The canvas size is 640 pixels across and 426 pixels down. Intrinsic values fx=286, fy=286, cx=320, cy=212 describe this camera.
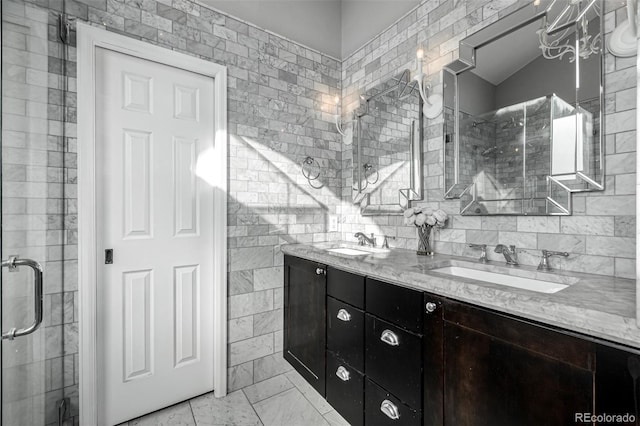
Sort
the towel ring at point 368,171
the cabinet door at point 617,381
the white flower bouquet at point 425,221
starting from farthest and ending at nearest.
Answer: the towel ring at point 368,171, the white flower bouquet at point 425,221, the cabinet door at point 617,381

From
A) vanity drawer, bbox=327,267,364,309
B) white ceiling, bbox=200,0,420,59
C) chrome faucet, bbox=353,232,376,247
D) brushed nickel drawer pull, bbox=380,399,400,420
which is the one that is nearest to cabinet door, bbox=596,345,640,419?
brushed nickel drawer pull, bbox=380,399,400,420

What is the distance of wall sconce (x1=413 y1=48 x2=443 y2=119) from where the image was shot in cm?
184

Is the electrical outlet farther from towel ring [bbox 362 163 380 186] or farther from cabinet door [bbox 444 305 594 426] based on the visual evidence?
cabinet door [bbox 444 305 594 426]

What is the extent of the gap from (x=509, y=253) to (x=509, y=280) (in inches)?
7.4

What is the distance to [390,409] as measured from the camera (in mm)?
1359

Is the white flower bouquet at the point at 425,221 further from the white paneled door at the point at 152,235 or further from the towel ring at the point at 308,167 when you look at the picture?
the white paneled door at the point at 152,235

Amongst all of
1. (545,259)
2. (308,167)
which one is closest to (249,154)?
(308,167)

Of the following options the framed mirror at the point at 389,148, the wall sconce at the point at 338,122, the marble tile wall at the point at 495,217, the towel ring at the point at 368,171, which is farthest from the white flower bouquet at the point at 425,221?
the wall sconce at the point at 338,122

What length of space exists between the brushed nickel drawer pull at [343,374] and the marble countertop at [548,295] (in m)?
0.60

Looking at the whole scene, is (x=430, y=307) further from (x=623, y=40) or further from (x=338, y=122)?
(x=338, y=122)

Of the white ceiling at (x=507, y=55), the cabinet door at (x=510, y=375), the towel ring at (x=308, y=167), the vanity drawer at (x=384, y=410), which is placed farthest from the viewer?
the towel ring at (x=308, y=167)

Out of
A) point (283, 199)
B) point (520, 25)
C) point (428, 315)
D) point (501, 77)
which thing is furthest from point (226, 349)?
point (520, 25)

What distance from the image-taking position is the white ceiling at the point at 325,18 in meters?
2.19

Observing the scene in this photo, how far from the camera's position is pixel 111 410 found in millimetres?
1753
